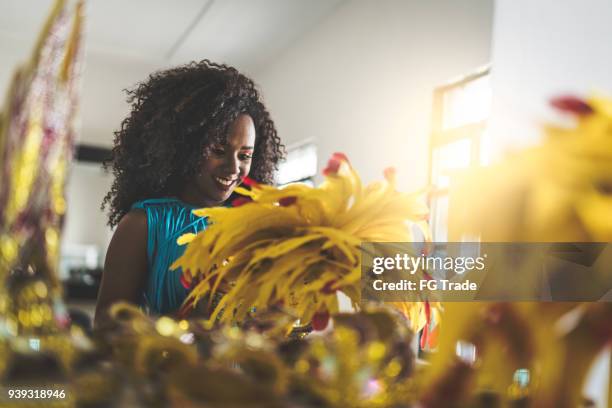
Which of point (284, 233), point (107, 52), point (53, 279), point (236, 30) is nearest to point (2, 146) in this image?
point (53, 279)

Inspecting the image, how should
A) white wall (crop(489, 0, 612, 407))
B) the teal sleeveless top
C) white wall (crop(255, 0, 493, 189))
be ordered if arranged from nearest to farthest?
the teal sleeveless top → white wall (crop(489, 0, 612, 407)) → white wall (crop(255, 0, 493, 189))

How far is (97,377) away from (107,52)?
4965 mm

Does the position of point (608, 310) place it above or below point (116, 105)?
below

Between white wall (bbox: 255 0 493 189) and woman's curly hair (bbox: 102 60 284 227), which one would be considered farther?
white wall (bbox: 255 0 493 189)

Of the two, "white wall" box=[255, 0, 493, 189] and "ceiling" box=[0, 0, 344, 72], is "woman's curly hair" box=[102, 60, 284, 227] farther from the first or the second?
"ceiling" box=[0, 0, 344, 72]

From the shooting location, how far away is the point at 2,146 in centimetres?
18

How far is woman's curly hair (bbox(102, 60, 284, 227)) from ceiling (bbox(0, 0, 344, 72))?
3130 mm

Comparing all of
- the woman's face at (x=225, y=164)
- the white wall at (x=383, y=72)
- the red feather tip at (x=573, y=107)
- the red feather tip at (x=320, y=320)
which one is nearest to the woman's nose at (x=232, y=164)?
the woman's face at (x=225, y=164)

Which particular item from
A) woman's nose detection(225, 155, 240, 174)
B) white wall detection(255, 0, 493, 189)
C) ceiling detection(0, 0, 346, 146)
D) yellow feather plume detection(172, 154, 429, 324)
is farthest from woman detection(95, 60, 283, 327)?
ceiling detection(0, 0, 346, 146)

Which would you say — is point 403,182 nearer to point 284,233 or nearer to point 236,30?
point 236,30

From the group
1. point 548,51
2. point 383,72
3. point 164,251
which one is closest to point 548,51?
point 548,51

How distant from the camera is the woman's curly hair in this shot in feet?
2.17

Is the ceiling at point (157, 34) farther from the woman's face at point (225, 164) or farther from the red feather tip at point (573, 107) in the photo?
the red feather tip at point (573, 107)

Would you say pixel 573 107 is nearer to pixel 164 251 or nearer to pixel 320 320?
pixel 320 320
